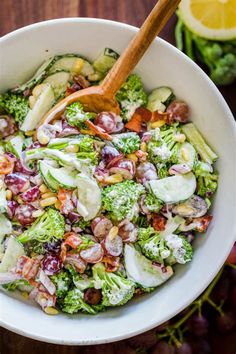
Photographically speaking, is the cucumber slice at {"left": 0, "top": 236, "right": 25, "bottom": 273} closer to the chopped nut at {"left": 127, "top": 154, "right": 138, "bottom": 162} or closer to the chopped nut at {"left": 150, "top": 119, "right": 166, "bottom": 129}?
the chopped nut at {"left": 127, "top": 154, "right": 138, "bottom": 162}

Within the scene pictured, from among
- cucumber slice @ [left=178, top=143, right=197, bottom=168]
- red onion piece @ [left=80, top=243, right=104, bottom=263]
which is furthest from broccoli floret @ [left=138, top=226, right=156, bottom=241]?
cucumber slice @ [left=178, top=143, right=197, bottom=168]

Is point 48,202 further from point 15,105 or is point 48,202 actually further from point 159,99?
point 159,99

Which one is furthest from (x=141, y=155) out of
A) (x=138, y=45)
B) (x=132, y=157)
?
(x=138, y=45)

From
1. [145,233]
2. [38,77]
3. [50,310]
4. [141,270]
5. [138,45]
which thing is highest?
[138,45]

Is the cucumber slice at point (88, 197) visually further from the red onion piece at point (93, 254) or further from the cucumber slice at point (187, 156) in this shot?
the cucumber slice at point (187, 156)

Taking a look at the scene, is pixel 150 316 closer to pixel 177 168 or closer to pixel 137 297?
pixel 137 297

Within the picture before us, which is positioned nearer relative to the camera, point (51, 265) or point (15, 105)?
point (51, 265)
